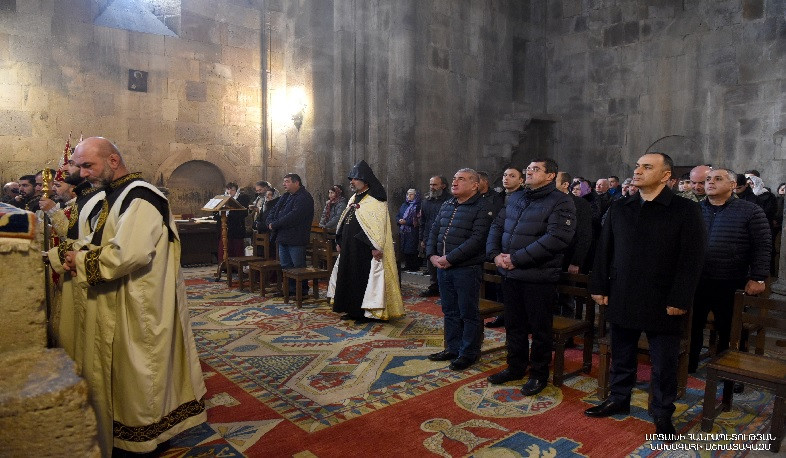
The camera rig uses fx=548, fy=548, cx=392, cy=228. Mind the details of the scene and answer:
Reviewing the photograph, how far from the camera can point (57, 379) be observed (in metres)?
2.02

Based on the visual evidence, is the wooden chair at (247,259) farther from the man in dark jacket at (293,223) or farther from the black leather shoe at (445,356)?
the black leather shoe at (445,356)

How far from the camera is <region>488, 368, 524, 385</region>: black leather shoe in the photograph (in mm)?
4570

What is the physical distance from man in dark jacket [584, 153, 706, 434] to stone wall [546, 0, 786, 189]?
371 inches

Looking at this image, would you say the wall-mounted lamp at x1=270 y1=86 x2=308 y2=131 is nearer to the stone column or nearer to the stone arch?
the stone arch

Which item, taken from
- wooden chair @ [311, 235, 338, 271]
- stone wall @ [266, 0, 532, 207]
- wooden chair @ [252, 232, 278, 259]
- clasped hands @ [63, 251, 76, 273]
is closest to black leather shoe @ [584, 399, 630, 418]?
clasped hands @ [63, 251, 76, 273]

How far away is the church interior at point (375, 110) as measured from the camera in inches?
193

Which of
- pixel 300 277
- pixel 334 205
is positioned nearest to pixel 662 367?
pixel 300 277

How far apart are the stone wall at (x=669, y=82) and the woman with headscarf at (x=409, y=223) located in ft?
20.0

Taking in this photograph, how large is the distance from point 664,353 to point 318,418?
240 cm

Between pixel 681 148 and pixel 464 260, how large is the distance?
389 inches

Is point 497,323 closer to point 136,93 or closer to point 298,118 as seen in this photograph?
point 298,118

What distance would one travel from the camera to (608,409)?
3.93m

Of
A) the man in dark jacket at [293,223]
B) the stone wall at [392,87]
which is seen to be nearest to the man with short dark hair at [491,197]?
the man in dark jacket at [293,223]

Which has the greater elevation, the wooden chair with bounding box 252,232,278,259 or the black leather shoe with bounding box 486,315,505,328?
the wooden chair with bounding box 252,232,278,259
